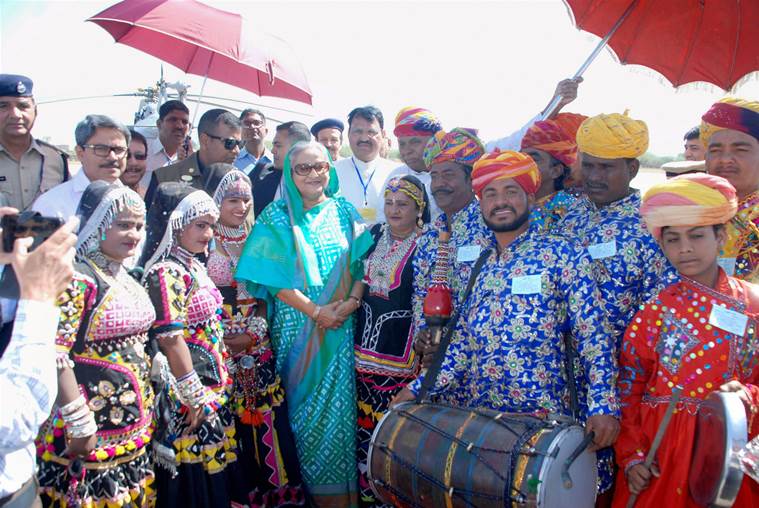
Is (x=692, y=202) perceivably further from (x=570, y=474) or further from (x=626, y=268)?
(x=570, y=474)

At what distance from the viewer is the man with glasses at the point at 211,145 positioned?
16.6 feet

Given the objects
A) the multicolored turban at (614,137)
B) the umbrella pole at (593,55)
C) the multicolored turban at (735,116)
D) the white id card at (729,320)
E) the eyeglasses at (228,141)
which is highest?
the umbrella pole at (593,55)

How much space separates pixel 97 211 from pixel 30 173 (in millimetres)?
2122

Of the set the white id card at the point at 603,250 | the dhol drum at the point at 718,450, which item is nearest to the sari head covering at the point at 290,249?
the white id card at the point at 603,250

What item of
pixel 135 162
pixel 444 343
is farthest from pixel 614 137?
pixel 135 162

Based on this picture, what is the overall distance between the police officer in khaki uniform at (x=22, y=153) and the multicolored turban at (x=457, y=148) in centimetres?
287

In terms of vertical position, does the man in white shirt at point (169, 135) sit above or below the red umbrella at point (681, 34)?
below

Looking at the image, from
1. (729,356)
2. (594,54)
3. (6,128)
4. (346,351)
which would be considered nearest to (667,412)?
(729,356)

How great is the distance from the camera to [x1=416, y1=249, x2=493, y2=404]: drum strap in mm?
3389

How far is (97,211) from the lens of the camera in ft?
9.91

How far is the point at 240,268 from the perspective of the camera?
4105mm

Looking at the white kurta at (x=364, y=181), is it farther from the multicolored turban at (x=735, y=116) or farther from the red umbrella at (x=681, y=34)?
the multicolored turban at (x=735, y=116)

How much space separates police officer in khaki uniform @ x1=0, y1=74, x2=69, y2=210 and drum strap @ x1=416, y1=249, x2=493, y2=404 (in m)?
3.18

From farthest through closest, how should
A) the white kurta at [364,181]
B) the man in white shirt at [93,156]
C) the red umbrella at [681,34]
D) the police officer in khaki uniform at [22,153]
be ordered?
1. the white kurta at [364,181]
2. the police officer in khaki uniform at [22,153]
3. the man in white shirt at [93,156]
4. the red umbrella at [681,34]
